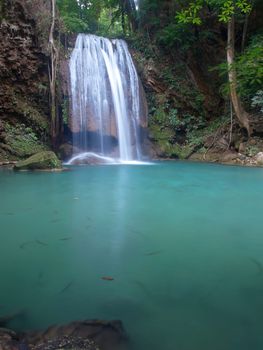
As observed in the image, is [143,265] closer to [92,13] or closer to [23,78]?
[23,78]

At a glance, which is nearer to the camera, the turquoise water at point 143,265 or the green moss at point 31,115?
the turquoise water at point 143,265

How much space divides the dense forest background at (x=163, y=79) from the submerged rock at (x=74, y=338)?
8.68m

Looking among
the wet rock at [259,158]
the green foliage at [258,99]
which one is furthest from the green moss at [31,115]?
the green foliage at [258,99]

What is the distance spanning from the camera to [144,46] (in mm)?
16094

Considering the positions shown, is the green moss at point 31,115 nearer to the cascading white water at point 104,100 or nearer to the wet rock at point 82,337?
the cascading white water at point 104,100

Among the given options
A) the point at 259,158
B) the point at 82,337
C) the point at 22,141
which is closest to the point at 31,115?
the point at 22,141

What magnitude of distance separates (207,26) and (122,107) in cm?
577

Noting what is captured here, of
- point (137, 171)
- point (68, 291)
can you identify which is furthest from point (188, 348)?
point (137, 171)

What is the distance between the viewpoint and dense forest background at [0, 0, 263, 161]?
12.2 meters

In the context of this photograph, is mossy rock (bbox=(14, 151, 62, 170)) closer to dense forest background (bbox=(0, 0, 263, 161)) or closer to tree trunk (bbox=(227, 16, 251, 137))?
dense forest background (bbox=(0, 0, 263, 161))

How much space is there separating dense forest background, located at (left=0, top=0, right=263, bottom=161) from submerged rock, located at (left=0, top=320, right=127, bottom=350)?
28.5ft

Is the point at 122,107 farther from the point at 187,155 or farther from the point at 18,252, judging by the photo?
the point at 18,252

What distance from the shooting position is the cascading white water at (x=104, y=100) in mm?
13602

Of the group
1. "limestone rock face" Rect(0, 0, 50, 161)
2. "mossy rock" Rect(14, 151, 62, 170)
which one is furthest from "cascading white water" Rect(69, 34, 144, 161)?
"mossy rock" Rect(14, 151, 62, 170)
